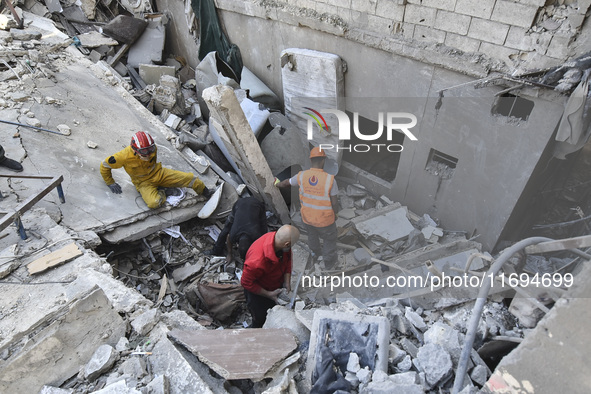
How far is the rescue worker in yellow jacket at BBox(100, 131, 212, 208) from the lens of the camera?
5.17 metres

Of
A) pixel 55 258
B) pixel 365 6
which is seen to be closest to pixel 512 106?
pixel 365 6

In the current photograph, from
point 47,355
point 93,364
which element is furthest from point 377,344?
point 47,355

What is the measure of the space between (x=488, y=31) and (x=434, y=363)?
3.67 metres

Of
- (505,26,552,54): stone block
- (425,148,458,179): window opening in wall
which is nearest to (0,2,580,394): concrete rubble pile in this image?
(425,148,458,179): window opening in wall

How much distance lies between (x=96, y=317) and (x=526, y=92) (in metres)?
4.85

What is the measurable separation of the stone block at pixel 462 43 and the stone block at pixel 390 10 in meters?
0.69

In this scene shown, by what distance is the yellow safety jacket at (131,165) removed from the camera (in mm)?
5273

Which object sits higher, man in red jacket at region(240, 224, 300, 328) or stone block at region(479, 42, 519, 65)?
stone block at region(479, 42, 519, 65)

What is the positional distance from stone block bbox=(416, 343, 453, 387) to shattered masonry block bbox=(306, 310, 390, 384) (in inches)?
10.0

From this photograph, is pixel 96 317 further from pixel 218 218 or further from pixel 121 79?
pixel 121 79

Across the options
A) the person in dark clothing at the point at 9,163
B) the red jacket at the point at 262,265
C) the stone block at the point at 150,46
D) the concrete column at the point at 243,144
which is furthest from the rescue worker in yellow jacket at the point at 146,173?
the stone block at the point at 150,46

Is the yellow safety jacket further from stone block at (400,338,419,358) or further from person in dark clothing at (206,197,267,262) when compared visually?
stone block at (400,338,419,358)

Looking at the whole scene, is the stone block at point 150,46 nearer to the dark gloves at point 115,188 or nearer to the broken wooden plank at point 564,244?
the dark gloves at point 115,188

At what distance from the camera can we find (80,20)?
987cm
